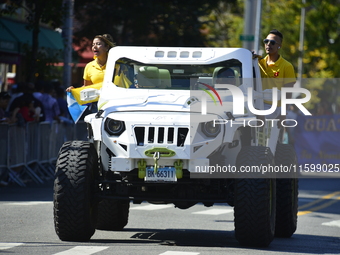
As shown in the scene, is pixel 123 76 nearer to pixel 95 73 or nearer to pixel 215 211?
pixel 95 73

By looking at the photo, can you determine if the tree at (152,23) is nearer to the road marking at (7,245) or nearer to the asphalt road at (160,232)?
the asphalt road at (160,232)

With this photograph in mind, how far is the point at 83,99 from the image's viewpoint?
10.2m

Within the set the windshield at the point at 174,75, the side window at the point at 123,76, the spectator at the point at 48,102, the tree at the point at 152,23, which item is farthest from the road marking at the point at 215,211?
the tree at the point at 152,23

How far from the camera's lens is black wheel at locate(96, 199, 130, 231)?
10750 millimetres

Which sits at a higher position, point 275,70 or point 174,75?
point 275,70

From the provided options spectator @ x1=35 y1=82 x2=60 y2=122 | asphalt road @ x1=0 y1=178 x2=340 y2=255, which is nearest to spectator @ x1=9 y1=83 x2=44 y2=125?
spectator @ x1=35 y1=82 x2=60 y2=122

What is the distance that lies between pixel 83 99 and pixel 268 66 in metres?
2.57

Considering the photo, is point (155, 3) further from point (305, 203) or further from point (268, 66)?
point (268, 66)

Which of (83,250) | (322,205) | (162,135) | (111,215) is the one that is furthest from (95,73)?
(322,205)

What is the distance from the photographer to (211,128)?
913 centimetres

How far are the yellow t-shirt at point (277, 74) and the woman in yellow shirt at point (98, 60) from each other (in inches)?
76.3

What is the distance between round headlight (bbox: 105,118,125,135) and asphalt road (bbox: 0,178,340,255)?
1.17 meters

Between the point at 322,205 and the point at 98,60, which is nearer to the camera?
the point at 98,60

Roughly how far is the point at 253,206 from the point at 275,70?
2.88 meters
